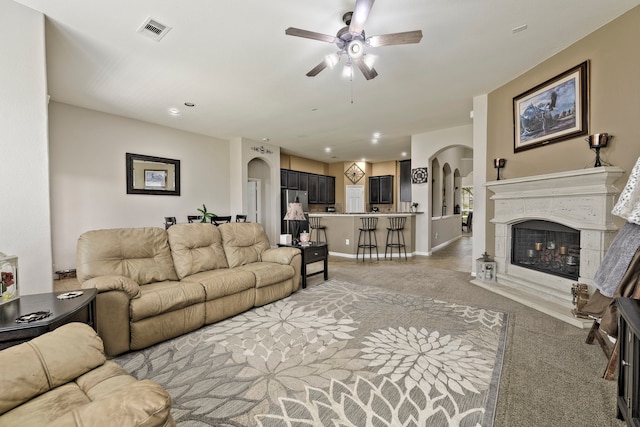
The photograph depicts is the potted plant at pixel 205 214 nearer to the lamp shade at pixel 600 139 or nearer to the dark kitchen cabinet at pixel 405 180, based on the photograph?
the lamp shade at pixel 600 139

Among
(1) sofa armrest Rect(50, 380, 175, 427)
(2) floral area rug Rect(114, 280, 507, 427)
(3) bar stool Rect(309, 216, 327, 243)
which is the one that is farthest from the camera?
(3) bar stool Rect(309, 216, 327, 243)

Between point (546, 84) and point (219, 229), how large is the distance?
4.38 metres

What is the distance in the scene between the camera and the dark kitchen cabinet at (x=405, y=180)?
30.1 ft

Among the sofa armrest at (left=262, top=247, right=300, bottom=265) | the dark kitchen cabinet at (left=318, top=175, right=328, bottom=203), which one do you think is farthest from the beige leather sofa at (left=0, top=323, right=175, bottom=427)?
the dark kitchen cabinet at (left=318, top=175, right=328, bottom=203)

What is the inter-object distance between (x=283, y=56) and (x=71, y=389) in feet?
10.6

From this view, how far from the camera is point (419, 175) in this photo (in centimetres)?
652

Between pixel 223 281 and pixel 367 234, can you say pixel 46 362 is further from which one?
pixel 367 234

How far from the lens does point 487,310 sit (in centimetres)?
306

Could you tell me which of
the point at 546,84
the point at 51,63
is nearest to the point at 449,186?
the point at 546,84

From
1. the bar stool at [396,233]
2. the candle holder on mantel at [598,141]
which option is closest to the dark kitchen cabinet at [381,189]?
the bar stool at [396,233]

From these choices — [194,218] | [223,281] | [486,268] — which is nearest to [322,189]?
[194,218]

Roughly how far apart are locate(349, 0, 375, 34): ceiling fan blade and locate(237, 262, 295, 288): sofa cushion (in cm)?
254

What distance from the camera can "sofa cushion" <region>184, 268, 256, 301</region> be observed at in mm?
2686

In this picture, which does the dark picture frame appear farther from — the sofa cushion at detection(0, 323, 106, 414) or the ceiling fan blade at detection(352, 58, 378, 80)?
the sofa cushion at detection(0, 323, 106, 414)
